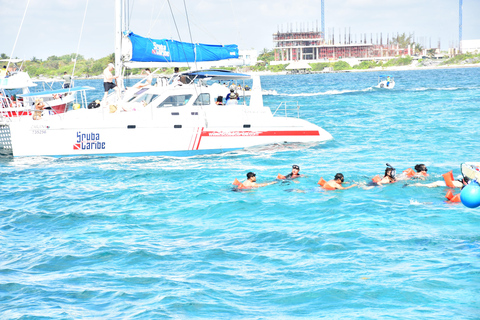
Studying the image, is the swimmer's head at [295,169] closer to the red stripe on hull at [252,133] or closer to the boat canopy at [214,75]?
the red stripe on hull at [252,133]

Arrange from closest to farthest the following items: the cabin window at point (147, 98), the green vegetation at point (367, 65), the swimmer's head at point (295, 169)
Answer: the swimmer's head at point (295, 169) < the cabin window at point (147, 98) < the green vegetation at point (367, 65)

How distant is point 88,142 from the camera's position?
714 inches

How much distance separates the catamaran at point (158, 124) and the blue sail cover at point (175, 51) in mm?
33

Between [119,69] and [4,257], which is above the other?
[119,69]

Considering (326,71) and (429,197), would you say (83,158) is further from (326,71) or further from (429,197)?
(326,71)

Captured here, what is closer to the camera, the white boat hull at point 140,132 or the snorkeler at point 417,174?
the snorkeler at point 417,174

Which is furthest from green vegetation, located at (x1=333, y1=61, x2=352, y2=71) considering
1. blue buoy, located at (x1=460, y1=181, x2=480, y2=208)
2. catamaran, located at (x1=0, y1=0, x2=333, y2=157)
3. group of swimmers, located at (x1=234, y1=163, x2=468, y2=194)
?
blue buoy, located at (x1=460, y1=181, x2=480, y2=208)

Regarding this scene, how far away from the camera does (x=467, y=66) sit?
165125mm

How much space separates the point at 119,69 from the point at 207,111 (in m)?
3.17

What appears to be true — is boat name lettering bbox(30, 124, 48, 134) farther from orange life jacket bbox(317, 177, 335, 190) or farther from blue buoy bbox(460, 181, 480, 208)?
blue buoy bbox(460, 181, 480, 208)

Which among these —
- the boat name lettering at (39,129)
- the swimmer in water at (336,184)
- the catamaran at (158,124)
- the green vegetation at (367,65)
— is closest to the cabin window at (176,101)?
the catamaran at (158,124)

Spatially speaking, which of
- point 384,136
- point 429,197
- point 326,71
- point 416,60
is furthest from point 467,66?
point 429,197

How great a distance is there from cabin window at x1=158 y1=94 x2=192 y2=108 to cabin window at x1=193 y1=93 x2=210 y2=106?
0.28 m

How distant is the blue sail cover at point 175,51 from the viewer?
18344mm
